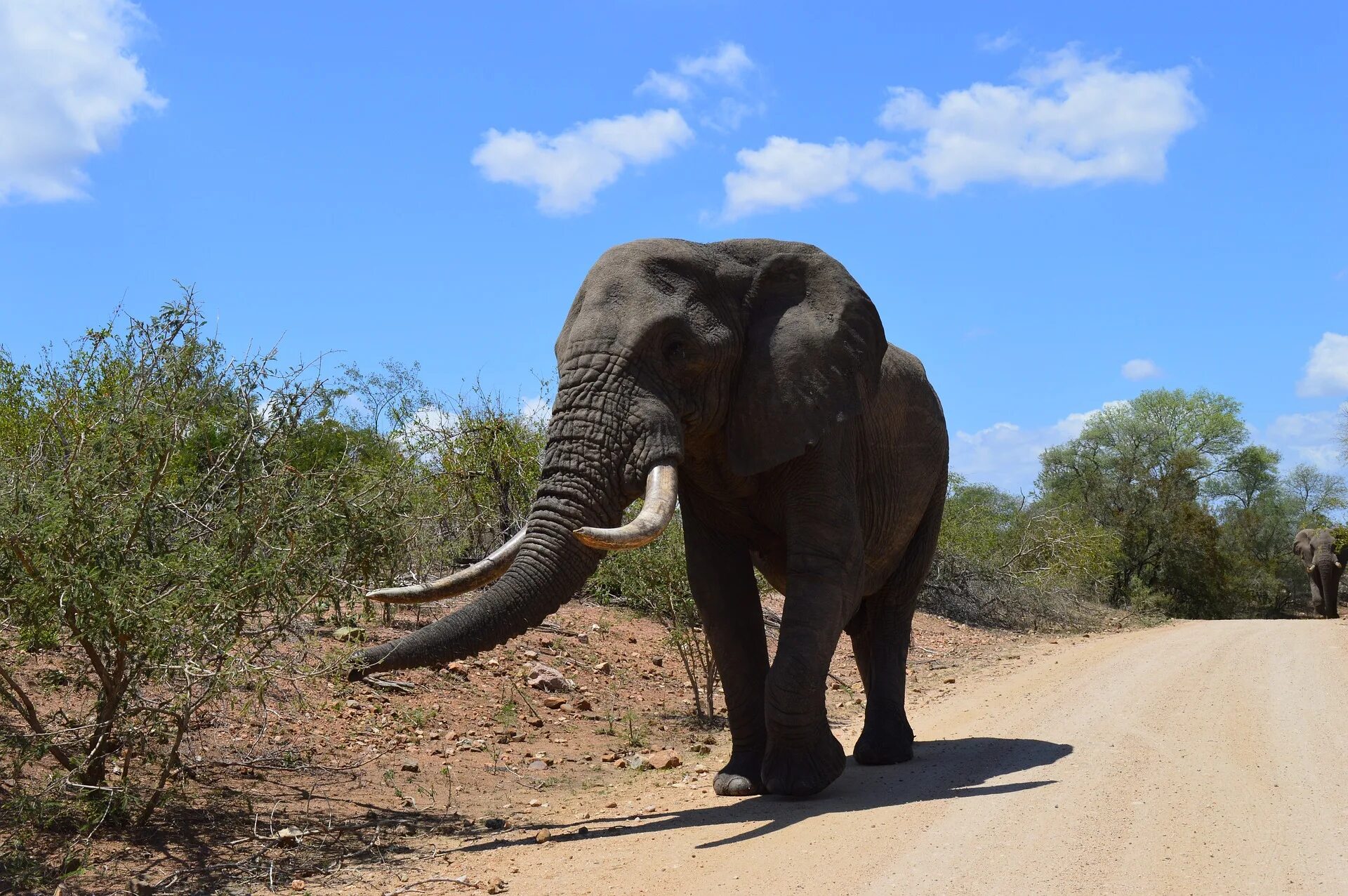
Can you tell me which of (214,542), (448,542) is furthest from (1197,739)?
(448,542)

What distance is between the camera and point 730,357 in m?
7.60

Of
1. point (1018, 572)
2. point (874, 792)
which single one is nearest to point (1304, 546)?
point (1018, 572)

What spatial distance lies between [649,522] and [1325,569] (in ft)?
107

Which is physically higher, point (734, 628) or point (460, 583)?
point (460, 583)

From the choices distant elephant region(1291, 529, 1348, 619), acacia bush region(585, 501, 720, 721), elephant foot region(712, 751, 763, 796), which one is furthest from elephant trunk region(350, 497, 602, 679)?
distant elephant region(1291, 529, 1348, 619)

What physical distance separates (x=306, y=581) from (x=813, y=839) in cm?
306

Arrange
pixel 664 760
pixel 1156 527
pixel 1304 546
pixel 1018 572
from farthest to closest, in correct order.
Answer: pixel 1304 546
pixel 1156 527
pixel 1018 572
pixel 664 760

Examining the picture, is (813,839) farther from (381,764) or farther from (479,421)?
(479,421)

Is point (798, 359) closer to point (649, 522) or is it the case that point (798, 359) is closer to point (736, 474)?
point (736, 474)

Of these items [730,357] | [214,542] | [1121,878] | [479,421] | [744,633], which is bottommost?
[1121,878]

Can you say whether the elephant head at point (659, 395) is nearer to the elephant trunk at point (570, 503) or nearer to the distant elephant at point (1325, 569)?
the elephant trunk at point (570, 503)

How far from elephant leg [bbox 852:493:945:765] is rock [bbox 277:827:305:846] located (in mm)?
3866

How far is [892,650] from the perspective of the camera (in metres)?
9.33

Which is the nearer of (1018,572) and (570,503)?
(570,503)
